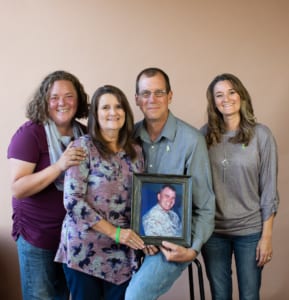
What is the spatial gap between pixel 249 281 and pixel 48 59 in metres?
1.61

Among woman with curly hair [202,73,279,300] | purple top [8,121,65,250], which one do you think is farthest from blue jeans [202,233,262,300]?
purple top [8,121,65,250]

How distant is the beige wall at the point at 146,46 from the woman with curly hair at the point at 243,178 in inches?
19.6

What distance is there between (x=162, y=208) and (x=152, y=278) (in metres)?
0.27

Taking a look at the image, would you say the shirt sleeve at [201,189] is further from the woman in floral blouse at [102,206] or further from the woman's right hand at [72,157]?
the woman's right hand at [72,157]

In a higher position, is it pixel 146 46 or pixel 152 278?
pixel 146 46

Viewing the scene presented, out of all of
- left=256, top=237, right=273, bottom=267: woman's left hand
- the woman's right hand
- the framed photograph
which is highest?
the woman's right hand

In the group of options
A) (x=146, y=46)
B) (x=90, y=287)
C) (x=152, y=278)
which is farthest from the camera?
(x=146, y=46)

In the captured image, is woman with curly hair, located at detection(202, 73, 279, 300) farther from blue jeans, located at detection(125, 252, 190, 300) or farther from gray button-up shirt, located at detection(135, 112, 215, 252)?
blue jeans, located at detection(125, 252, 190, 300)

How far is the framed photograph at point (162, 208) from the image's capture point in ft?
4.65

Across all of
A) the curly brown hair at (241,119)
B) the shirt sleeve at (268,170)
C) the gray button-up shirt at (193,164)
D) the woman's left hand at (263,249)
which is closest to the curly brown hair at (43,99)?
the gray button-up shirt at (193,164)

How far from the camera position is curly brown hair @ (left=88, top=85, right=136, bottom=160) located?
1.46m

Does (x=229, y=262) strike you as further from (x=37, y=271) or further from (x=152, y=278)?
(x=37, y=271)

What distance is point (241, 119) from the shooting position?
5.47 feet

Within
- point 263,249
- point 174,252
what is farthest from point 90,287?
point 263,249
